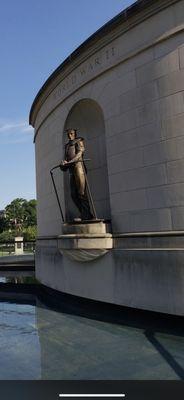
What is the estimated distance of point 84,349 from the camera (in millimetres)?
7152

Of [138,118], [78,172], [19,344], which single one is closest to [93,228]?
[78,172]

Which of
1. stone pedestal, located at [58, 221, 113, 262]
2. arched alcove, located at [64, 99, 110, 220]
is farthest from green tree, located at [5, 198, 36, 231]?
stone pedestal, located at [58, 221, 113, 262]

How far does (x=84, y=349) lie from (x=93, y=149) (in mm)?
5834

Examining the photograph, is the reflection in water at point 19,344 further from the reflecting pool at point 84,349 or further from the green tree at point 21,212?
the green tree at point 21,212

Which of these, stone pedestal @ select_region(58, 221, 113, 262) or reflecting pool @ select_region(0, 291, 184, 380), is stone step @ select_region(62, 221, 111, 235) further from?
reflecting pool @ select_region(0, 291, 184, 380)

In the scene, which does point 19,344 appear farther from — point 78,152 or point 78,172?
point 78,152

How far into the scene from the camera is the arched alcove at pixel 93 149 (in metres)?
11.0

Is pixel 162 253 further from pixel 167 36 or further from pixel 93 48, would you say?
pixel 93 48

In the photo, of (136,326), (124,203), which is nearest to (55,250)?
(124,203)

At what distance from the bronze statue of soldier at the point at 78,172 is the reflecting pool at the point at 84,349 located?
2.55 metres

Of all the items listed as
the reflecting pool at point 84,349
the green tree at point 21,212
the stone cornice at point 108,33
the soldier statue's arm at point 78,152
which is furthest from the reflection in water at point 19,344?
the green tree at point 21,212

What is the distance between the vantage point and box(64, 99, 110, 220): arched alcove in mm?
11023

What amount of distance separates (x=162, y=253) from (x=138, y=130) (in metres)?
2.67

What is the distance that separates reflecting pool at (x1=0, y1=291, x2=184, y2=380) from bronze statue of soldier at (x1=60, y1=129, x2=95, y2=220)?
255cm
